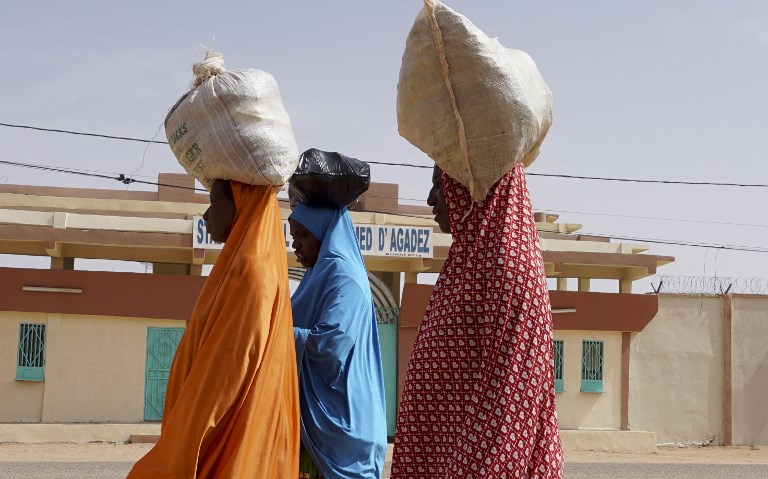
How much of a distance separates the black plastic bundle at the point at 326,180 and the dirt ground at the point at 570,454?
10.3 meters

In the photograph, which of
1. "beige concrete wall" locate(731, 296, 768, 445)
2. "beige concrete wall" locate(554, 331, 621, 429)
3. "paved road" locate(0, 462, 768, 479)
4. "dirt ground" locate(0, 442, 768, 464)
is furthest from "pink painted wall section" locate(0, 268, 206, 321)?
"beige concrete wall" locate(731, 296, 768, 445)

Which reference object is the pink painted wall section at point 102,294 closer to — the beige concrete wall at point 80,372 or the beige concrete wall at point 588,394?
the beige concrete wall at point 80,372

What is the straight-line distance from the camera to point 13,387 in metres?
16.6

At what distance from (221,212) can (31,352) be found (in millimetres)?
13936

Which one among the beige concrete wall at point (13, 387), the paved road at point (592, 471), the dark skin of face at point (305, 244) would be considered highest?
the dark skin of face at point (305, 244)

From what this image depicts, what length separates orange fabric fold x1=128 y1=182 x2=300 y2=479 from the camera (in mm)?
3396

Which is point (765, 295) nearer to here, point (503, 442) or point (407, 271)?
point (407, 271)

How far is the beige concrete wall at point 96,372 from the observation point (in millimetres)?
16719

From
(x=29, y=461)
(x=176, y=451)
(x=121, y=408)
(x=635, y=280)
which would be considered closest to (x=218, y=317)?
(x=176, y=451)

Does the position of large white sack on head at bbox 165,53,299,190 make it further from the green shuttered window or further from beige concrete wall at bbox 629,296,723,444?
beige concrete wall at bbox 629,296,723,444

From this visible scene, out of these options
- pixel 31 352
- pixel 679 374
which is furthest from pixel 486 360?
pixel 679 374

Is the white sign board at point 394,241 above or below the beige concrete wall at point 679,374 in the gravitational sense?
above

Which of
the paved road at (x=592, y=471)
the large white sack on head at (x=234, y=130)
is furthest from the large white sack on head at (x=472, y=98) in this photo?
the paved road at (x=592, y=471)

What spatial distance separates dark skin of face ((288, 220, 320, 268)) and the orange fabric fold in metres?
0.66
